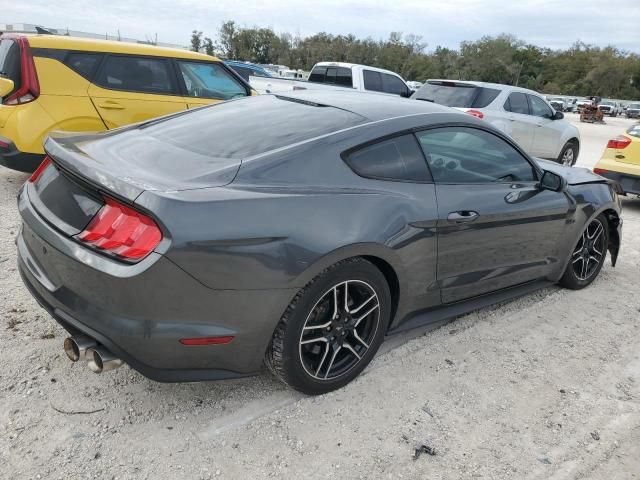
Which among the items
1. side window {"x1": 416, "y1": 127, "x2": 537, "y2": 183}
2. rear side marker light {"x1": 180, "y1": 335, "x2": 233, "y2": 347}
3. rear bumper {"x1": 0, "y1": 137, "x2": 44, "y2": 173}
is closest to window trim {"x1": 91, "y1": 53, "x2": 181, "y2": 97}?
rear bumper {"x1": 0, "y1": 137, "x2": 44, "y2": 173}

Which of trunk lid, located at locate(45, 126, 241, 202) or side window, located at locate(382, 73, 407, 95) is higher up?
trunk lid, located at locate(45, 126, 241, 202)

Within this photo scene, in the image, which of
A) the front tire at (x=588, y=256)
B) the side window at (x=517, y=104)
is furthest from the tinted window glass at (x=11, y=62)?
the side window at (x=517, y=104)

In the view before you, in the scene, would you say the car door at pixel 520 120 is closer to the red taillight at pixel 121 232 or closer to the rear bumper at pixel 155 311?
the rear bumper at pixel 155 311

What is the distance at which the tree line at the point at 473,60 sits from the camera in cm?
8019

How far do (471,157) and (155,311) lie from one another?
231 cm

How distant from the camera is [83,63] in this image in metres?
5.86

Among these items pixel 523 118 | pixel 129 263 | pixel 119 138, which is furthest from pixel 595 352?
pixel 523 118

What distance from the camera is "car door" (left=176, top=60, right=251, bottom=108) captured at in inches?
263

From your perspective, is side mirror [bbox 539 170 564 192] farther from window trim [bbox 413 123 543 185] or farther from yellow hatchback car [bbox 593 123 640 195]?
yellow hatchback car [bbox 593 123 640 195]

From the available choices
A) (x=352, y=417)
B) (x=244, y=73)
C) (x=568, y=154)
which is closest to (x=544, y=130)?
(x=568, y=154)

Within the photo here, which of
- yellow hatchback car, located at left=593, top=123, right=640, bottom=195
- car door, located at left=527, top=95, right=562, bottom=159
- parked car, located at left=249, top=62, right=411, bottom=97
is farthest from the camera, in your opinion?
parked car, located at left=249, top=62, right=411, bottom=97

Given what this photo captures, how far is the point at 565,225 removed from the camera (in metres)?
4.09

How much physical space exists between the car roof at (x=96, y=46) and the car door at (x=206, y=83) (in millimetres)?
136

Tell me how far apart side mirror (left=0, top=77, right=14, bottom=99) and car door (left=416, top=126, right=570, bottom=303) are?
451 centimetres
